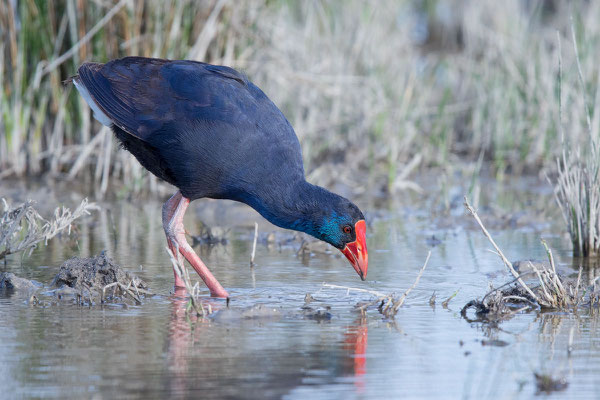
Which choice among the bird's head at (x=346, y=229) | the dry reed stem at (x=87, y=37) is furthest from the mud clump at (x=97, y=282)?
the dry reed stem at (x=87, y=37)

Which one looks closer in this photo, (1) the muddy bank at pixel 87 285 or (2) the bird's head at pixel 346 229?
(1) the muddy bank at pixel 87 285

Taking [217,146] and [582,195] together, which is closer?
[217,146]

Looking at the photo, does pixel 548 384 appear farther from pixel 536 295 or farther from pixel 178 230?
pixel 178 230

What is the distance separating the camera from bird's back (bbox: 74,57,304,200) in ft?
14.6

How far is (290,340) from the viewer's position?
11.5ft

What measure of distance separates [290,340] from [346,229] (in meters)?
0.97

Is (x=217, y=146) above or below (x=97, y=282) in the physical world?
above

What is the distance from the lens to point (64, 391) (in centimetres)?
285

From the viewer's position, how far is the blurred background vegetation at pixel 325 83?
23.1 ft

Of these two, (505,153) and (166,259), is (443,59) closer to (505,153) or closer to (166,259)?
(505,153)

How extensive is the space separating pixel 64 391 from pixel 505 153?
20.8ft

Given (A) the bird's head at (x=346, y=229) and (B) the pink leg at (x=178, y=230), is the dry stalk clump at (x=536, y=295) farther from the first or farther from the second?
(B) the pink leg at (x=178, y=230)

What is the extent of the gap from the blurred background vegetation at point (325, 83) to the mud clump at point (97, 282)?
Answer: 2.78m

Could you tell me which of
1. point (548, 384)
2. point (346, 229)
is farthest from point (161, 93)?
point (548, 384)
